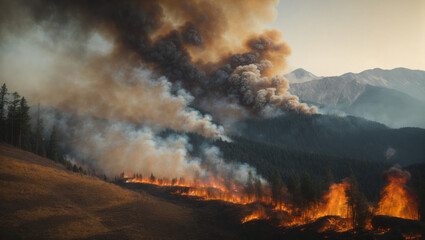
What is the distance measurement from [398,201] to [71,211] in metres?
82.1

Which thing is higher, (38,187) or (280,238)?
(38,187)

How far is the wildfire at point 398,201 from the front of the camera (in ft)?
213

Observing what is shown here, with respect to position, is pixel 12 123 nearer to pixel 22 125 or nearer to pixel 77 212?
pixel 22 125

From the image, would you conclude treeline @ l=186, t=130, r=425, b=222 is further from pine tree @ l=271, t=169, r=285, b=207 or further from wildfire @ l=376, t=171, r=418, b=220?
wildfire @ l=376, t=171, r=418, b=220

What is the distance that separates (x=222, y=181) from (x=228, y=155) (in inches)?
1152

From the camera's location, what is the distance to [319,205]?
3081 inches

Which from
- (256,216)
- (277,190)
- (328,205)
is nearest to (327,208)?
(328,205)

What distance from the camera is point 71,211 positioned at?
1841 inches

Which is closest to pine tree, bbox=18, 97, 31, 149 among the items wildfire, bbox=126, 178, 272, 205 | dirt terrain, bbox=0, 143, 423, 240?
dirt terrain, bbox=0, 143, 423, 240

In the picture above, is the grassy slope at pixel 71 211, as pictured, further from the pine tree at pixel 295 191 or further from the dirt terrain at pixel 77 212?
the pine tree at pixel 295 191

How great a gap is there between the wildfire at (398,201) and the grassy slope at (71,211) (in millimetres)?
54166

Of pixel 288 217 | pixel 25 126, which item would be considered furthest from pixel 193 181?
pixel 25 126

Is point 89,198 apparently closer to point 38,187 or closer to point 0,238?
point 38,187

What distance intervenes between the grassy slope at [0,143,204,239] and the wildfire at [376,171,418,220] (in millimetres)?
54166
